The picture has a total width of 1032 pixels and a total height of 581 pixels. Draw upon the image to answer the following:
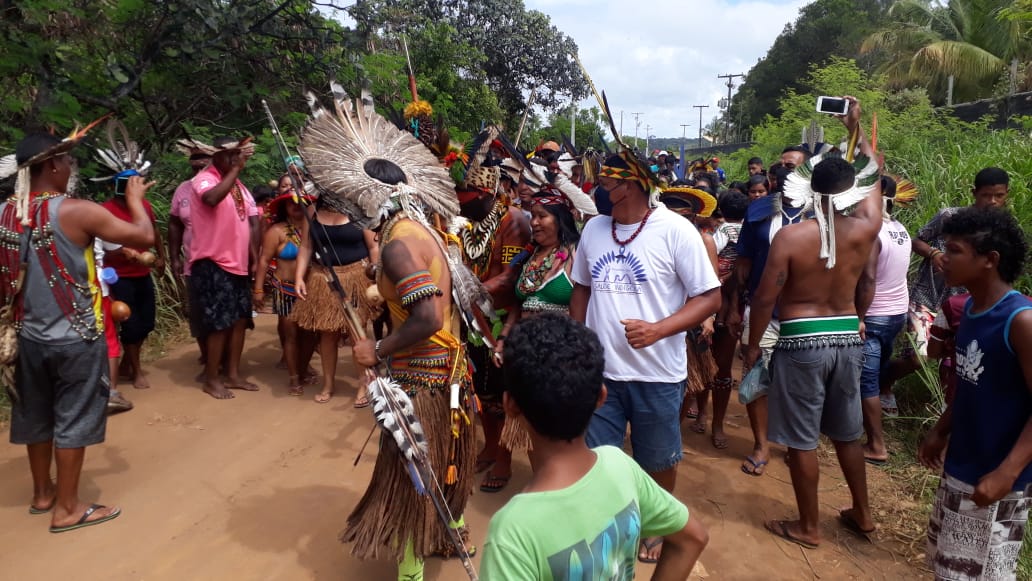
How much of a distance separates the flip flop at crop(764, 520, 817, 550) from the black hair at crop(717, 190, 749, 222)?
2527 millimetres

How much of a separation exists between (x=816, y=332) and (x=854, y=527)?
125 cm

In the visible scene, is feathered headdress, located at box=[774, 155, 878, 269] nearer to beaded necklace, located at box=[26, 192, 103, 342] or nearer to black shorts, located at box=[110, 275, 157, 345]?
beaded necklace, located at box=[26, 192, 103, 342]

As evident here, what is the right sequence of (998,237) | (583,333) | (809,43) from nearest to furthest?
(583,333) → (998,237) → (809,43)

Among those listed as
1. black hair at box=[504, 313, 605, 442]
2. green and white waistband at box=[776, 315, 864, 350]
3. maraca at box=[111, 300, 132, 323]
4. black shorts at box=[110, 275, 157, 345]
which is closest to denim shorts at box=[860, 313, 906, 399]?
green and white waistband at box=[776, 315, 864, 350]

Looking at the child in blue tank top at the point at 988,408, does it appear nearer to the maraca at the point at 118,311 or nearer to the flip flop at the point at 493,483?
the flip flop at the point at 493,483

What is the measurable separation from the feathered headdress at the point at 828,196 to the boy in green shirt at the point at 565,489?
2094mm

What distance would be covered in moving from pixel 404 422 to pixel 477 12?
73.2 feet

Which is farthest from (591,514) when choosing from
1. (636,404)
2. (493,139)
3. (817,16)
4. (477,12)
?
(817,16)

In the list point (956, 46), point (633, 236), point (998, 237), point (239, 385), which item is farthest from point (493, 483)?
point (956, 46)

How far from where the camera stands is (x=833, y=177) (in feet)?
10.9

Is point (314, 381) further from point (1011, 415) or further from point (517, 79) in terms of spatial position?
point (517, 79)

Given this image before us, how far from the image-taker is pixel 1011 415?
232 cm

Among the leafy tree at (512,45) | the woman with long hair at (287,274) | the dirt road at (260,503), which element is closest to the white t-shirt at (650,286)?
the dirt road at (260,503)

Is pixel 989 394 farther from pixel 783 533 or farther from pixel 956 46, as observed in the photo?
pixel 956 46
